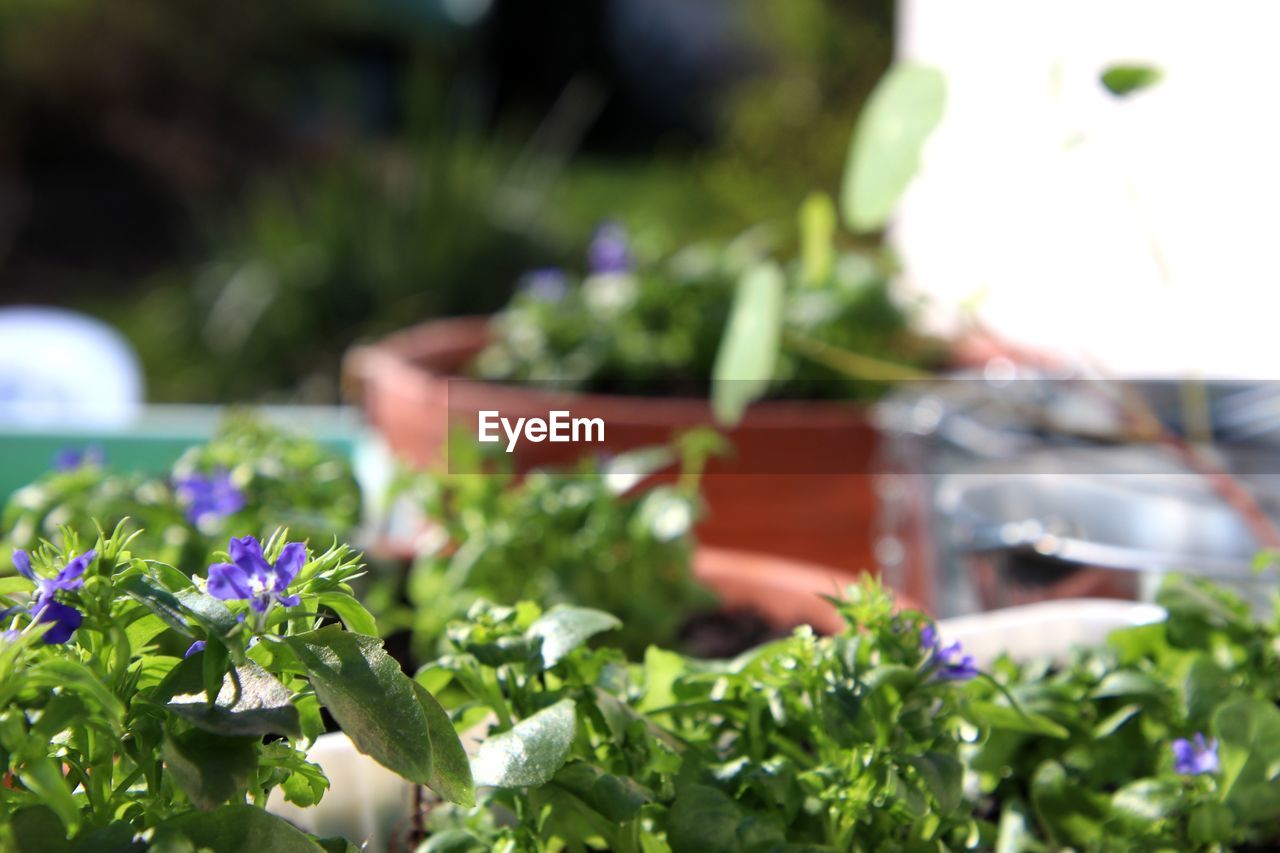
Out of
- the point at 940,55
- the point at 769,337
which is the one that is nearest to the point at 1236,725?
the point at 769,337

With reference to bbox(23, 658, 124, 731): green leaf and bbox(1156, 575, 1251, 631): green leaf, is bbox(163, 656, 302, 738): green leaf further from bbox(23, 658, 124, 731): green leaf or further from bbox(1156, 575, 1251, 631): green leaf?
bbox(1156, 575, 1251, 631): green leaf

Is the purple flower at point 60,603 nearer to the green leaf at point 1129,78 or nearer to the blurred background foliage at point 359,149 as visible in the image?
the green leaf at point 1129,78

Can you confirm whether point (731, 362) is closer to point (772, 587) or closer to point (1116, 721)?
point (772, 587)

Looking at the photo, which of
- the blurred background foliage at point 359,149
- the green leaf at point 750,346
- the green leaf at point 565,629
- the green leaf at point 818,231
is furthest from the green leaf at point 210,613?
the blurred background foliage at point 359,149

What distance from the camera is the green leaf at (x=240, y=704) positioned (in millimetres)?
303

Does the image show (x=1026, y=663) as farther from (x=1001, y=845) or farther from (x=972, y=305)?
(x=972, y=305)

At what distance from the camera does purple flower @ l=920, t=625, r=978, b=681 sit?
0.41 metres

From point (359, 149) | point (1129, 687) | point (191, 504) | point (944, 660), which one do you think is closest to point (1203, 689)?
point (1129, 687)

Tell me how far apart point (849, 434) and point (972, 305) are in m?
0.23

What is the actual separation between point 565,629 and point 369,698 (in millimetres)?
102

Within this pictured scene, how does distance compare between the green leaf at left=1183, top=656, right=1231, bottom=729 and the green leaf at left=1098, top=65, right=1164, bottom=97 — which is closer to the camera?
the green leaf at left=1183, top=656, right=1231, bottom=729

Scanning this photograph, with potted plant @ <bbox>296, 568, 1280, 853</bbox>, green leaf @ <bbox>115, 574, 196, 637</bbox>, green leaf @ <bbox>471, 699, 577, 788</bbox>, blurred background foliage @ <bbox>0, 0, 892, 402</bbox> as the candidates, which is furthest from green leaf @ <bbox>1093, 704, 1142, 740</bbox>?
blurred background foliage @ <bbox>0, 0, 892, 402</bbox>

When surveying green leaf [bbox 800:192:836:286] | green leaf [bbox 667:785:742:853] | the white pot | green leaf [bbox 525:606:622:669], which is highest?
green leaf [bbox 800:192:836:286]

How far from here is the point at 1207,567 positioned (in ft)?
2.16
